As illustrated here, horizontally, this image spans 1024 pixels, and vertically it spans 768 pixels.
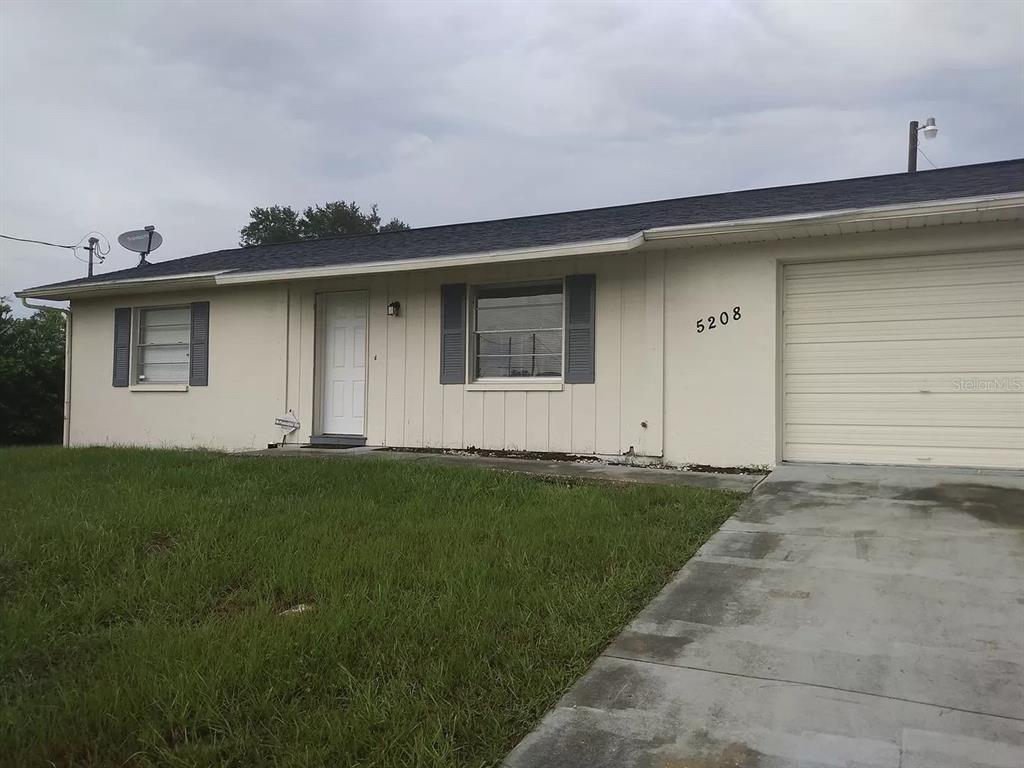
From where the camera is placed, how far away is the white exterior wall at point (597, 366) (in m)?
7.13

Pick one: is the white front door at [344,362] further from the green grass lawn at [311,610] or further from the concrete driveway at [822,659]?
the concrete driveway at [822,659]

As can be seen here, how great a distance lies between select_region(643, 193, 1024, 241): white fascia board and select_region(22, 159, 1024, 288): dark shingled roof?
17cm

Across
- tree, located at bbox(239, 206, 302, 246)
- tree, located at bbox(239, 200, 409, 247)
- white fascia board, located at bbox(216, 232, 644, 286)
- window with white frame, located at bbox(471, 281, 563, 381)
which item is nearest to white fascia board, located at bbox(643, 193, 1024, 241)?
white fascia board, located at bbox(216, 232, 644, 286)

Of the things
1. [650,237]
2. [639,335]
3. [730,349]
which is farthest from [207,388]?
[730,349]

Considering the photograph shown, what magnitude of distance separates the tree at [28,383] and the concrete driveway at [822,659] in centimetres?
1383

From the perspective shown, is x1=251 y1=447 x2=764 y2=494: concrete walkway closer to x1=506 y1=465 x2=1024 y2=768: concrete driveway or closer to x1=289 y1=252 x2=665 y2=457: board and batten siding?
x1=289 y1=252 x2=665 y2=457: board and batten siding

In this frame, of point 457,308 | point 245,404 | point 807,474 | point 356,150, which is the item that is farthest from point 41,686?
point 356,150

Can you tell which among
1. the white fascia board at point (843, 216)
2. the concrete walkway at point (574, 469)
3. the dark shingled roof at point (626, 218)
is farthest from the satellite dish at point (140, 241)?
the white fascia board at point (843, 216)

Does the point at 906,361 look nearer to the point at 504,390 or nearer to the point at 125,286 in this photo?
the point at 504,390

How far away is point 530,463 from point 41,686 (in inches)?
209

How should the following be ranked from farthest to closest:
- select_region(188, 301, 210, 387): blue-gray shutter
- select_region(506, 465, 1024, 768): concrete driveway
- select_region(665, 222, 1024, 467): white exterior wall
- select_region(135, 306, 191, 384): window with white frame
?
1. select_region(135, 306, 191, 384): window with white frame
2. select_region(188, 301, 210, 387): blue-gray shutter
3. select_region(665, 222, 1024, 467): white exterior wall
4. select_region(506, 465, 1024, 768): concrete driveway

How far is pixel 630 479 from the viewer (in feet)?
21.0

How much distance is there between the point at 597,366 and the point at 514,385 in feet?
3.48

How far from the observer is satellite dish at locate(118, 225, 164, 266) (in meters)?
14.0
